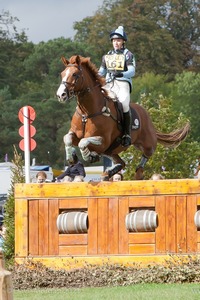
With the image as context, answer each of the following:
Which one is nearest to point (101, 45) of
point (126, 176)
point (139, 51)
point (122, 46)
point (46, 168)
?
point (139, 51)

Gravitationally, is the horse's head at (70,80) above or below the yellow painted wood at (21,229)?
above

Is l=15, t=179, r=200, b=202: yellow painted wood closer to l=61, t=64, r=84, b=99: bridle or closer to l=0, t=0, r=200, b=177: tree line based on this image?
l=61, t=64, r=84, b=99: bridle

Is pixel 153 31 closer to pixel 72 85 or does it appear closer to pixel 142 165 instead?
pixel 142 165

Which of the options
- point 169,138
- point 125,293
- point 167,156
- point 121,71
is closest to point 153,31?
point 167,156

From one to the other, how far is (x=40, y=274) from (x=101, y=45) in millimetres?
81901

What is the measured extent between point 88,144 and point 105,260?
157cm

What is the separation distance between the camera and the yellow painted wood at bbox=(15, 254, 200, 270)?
15.9 m

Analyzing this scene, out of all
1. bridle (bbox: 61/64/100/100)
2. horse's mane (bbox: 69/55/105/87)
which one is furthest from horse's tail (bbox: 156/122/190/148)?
bridle (bbox: 61/64/100/100)

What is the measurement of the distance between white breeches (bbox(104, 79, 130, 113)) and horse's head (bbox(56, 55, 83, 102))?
0.90m

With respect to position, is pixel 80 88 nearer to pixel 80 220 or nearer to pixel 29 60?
pixel 80 220

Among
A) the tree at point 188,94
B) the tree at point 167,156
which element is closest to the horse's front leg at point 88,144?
the tree at point 167,156

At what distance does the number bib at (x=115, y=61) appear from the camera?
1725 cm

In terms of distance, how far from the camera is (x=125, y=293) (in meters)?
13.6

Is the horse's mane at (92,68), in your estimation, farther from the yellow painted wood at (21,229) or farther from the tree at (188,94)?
the tree at (188,94)
